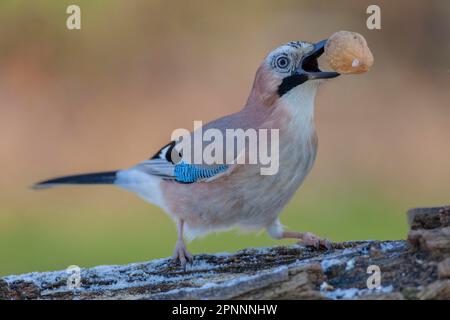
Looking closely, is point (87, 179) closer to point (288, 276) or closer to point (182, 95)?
point (288, 276)

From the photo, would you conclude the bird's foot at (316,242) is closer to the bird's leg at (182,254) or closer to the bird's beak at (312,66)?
the bird's leg at (182,254)

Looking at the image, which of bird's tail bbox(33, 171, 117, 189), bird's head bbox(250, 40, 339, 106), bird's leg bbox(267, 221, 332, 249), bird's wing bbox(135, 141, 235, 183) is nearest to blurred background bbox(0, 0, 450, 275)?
bird's tail bbox(33, 171, 117, 189)

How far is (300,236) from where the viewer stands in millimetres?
3588

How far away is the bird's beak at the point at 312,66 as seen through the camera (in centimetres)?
344

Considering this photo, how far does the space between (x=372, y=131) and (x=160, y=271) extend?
14.4ft

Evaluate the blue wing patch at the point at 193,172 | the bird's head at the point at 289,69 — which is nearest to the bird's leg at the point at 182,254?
the blue wing patch at the point at 193,172

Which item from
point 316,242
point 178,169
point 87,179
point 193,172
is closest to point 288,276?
point 316,242

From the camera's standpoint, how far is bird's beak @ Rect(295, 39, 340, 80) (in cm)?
344

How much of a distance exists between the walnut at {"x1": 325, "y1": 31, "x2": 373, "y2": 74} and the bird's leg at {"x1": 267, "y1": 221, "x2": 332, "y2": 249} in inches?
26.3

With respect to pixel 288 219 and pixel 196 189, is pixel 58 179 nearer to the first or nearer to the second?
pixel 196 189

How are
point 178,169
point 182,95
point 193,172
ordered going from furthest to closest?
point 182,95, point 178,169, point 193,172

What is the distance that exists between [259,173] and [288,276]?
979 mm

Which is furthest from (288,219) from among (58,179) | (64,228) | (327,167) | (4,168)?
(4,168)

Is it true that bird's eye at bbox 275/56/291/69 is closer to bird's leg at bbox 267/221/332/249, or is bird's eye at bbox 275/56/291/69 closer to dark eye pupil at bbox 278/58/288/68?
dark eye pupil at bbox 278/58/288/68
